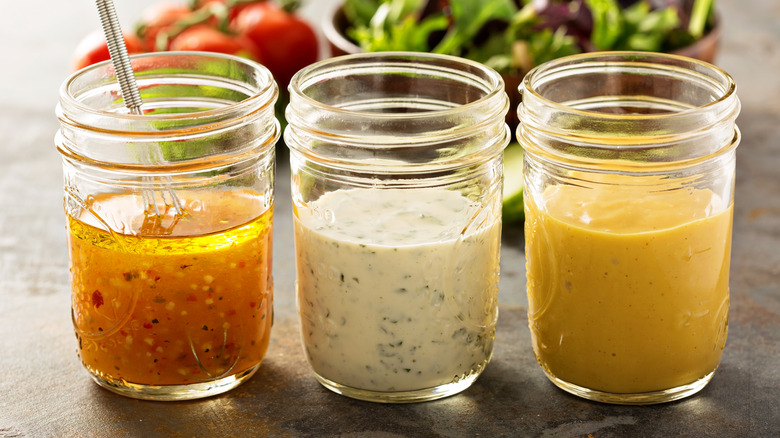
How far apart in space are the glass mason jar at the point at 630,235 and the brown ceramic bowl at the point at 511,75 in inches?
26.2

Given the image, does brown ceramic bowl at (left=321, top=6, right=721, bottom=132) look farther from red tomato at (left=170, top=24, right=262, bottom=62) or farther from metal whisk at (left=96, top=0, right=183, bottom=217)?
metal whisk at (left=96, top=0, right=183, bottom=217)

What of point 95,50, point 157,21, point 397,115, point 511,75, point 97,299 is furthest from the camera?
point 157,21

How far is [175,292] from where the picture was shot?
1314 mm

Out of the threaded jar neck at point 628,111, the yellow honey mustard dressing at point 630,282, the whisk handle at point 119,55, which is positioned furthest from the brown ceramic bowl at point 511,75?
the whisk handle at point 119,55

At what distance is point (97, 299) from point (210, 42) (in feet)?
3.99

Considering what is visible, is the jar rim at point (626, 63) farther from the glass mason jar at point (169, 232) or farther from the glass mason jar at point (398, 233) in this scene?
the glass mason jar at point (169, 232)

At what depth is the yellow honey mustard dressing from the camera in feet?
4.16

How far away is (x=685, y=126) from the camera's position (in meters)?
1.23

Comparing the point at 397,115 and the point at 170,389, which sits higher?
the point at 397,115

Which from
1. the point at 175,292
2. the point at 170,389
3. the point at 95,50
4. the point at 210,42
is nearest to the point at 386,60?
the point at 175,292

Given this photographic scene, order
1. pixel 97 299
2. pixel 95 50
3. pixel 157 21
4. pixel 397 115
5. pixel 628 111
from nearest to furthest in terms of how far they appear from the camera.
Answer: pixel 397 115 → pixel 97 299 → pixel 628 111 → pixel 95 50 → pixel 157 21

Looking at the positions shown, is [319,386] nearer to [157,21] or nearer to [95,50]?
[95,50]

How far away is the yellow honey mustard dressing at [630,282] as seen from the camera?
1267 mm

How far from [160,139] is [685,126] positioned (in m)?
0.65
